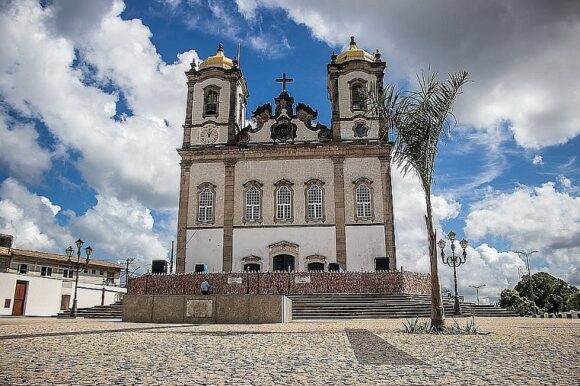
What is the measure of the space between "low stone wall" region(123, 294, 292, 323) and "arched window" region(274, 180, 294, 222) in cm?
1623

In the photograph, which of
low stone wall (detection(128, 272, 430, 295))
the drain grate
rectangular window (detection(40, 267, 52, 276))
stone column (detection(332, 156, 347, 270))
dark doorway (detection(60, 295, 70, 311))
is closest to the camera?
the drain grate

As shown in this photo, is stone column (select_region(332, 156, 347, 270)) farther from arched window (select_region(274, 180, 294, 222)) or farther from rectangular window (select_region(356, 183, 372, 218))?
arched window (select_region(274, 180, 294, 222))

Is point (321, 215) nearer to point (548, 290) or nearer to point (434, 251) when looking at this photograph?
point (434, 251)

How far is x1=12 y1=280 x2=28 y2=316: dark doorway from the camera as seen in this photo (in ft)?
101

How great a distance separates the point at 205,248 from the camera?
30266mm

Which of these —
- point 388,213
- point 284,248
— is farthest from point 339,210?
point 284,248

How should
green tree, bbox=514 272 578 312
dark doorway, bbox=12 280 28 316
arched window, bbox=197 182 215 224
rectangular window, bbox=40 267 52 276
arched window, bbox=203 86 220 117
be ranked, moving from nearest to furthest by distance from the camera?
dark doorway, bbox=12 280 28 316
arched window, bbox=197 182 215 224
arched window, bbox=203 86 220 117
rectangular window, bbox=40 267 52 276
green tree, bbox=514 272 578 312

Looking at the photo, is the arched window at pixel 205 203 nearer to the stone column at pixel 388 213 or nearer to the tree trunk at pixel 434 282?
the stone column at pixel 388 213

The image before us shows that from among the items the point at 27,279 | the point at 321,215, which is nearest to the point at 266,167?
the point at 321,215

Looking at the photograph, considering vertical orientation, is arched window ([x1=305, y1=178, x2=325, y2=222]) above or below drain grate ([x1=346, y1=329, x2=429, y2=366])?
above

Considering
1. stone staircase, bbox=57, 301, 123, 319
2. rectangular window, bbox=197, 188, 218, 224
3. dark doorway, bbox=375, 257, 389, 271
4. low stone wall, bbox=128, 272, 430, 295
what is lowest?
stone staircase, bbox=57, 301, 123, 319

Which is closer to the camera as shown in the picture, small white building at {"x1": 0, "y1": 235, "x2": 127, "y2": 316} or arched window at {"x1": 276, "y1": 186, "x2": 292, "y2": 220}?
small white building at {"x1": 0, "y1": 235, "x2": 127, "y2": 316}

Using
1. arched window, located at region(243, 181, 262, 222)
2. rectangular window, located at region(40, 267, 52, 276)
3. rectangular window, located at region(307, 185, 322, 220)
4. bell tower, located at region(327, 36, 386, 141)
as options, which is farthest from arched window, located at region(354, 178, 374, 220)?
rectangular window, located at region(40, 267, 52, 276)

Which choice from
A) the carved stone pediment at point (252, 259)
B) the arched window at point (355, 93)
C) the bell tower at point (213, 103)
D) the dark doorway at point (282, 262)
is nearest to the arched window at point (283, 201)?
the dark doorway at point (282, 262)
